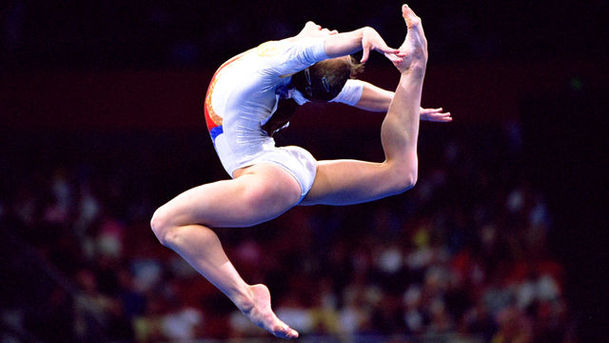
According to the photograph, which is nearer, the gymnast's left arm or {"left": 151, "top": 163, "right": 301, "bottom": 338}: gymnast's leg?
{"left": 151, "top": 163, "right": 301, "bottom": 338}: gymnast's leg

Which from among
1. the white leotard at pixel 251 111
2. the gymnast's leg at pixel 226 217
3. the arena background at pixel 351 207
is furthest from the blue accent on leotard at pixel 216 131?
the arena background at pixel 351 207

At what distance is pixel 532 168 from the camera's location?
6.78 metres

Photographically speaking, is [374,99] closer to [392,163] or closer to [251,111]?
[392,163]

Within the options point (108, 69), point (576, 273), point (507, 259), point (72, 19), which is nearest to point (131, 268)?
point (108, 69)

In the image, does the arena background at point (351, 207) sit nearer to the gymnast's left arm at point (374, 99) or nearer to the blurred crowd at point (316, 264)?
the blurred crowd at point (316, 264)

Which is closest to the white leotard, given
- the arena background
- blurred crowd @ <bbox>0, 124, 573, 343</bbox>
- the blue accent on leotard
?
the blue accent on leotard

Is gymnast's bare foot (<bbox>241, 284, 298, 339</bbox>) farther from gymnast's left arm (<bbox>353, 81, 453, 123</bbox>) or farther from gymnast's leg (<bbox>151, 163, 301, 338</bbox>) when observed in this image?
gymnast's left arm (<bbox>353, 81, 453, 123</bbox>)

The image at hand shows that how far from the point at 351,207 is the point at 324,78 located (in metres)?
4.68

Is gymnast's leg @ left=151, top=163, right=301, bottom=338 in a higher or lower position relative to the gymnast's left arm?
lower

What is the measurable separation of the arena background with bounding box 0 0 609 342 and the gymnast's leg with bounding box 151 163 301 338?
299 cm

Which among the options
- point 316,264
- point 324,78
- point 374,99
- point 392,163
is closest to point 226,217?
point 324,78

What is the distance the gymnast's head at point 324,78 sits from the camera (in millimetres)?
3061

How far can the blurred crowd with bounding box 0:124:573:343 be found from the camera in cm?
581

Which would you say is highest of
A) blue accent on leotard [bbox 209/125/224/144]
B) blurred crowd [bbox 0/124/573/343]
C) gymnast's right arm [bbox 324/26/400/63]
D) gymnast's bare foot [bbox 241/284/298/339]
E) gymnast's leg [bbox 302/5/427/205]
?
gymnast's right arm [bbox 324/26/400/63]
